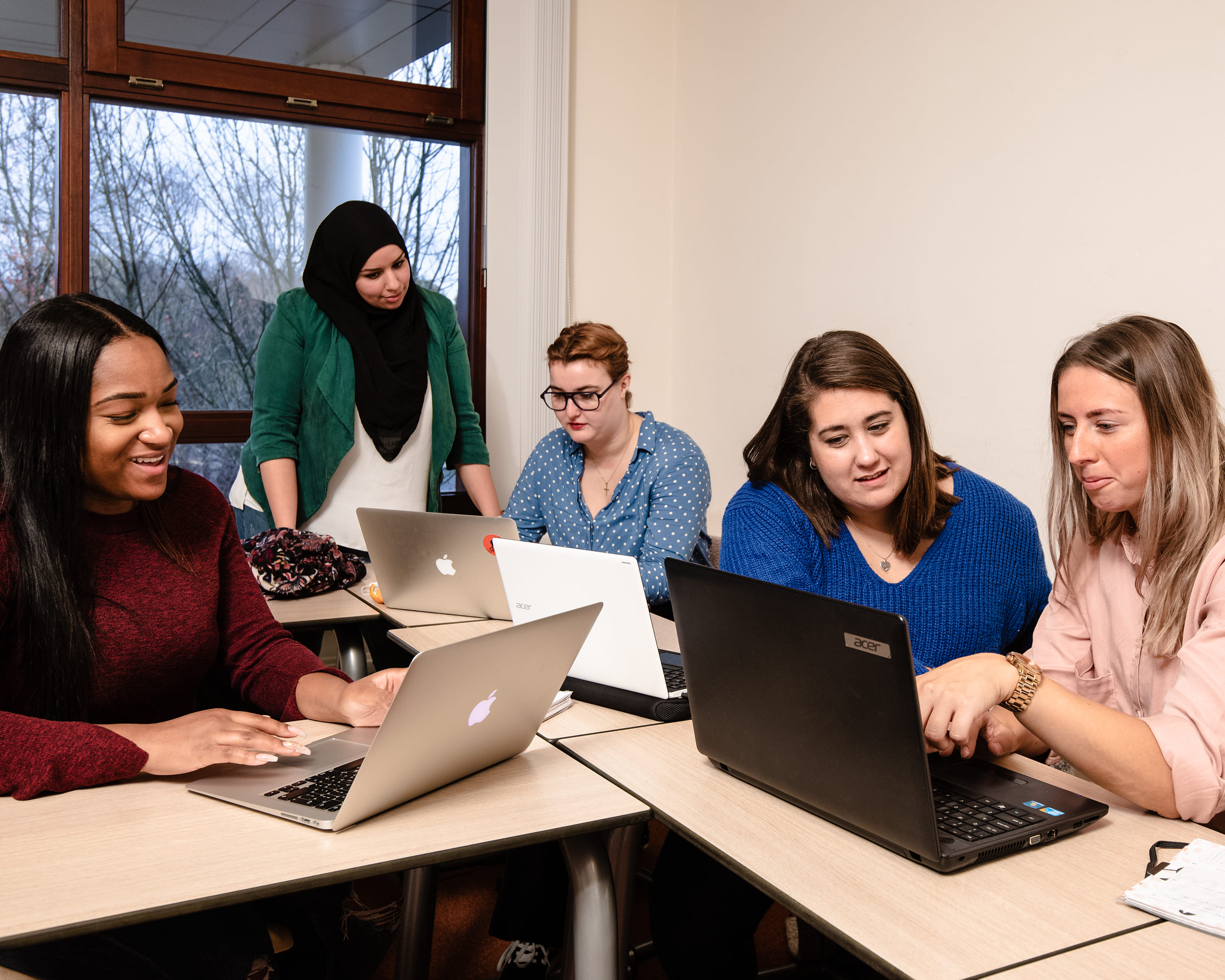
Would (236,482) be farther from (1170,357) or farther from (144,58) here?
(1170,357)

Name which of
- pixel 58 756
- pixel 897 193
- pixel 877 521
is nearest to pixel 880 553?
Answer: pixel 877 521

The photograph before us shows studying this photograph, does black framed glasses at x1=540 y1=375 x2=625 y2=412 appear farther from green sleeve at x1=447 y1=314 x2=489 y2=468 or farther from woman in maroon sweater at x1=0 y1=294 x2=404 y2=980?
woman in maroon sweater at x1=0 y1=294 x2=404 y2=980

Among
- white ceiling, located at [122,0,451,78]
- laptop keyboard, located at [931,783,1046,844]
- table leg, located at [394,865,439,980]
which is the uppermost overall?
white ceiling, located at [122,0,451,78]

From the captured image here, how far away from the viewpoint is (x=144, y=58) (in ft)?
11.0

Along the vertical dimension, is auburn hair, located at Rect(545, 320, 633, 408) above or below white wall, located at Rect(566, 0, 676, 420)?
below

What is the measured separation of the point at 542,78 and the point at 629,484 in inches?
77.1

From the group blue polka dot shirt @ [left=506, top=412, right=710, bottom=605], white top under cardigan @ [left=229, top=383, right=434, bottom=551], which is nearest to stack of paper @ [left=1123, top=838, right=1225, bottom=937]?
blue polka dot shirt @ [left=506, top=412, right=710, bottom=605]

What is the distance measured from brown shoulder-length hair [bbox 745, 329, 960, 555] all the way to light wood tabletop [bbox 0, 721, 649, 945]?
2.38 feet

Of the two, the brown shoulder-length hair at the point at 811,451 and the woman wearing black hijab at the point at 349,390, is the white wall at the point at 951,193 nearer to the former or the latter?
the brown shoulder-length hair at the point at 811,451

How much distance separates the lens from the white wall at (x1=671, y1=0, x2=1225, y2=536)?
2.26 meters

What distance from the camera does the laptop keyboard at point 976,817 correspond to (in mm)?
1032

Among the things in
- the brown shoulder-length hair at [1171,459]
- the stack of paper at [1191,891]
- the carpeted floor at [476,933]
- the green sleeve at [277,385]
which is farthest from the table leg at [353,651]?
the stack of paper at [1191,891]

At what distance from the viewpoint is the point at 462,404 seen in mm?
3068

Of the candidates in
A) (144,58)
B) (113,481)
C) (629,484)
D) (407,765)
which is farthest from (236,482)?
(407,765)
